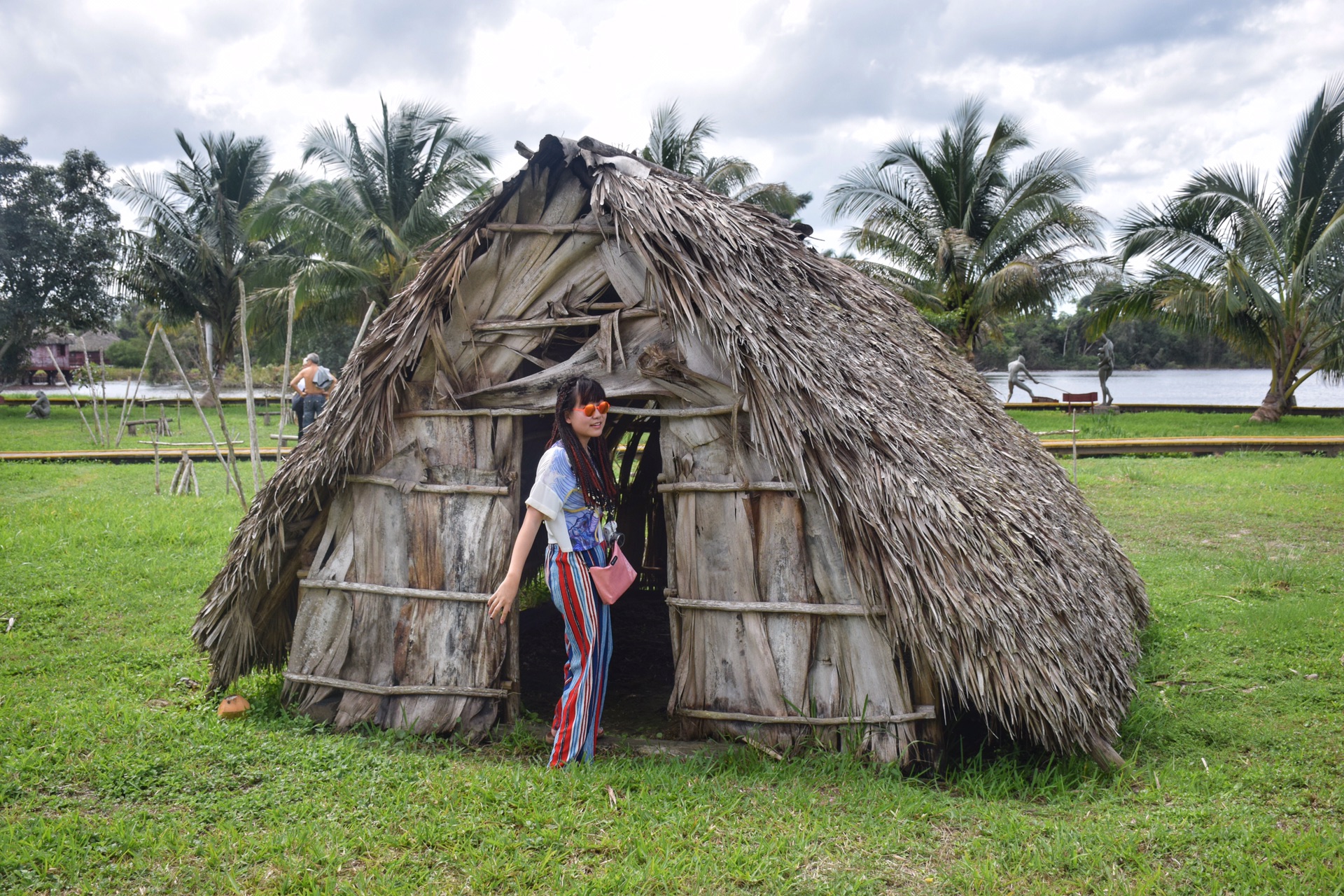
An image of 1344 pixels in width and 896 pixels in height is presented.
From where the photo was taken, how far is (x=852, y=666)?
434 cm

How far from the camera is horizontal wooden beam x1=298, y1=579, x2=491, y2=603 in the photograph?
468cm

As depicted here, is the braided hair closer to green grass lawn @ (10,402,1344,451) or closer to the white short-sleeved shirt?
the white short-sleeved shirt

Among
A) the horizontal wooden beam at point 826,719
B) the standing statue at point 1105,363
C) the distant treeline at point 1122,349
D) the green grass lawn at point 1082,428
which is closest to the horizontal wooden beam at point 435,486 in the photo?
the horizontal wooden beam at point 826,719

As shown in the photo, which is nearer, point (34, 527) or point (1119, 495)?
point (34, 527)

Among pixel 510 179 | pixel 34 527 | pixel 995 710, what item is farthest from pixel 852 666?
pixel 34 527

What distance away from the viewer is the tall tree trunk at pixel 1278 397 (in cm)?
1948

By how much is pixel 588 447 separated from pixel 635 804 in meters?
1.60

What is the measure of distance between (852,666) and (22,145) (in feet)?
103

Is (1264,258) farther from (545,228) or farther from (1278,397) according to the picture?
(545,228)

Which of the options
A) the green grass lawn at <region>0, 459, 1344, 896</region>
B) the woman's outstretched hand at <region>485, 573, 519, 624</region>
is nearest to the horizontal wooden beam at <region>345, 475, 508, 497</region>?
the woman's outstretched hand at <region>485, 573, 519, 624</region>

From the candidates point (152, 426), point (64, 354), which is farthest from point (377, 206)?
point (64, 354)

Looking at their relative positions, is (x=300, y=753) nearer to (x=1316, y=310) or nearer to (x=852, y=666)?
(x=852, y=666)

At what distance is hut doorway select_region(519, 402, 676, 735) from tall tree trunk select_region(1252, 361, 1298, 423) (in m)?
17.4

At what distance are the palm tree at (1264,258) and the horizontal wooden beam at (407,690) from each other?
17607 millimetres
